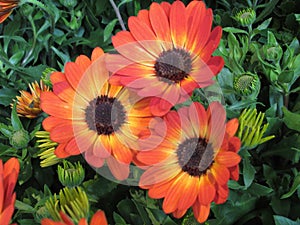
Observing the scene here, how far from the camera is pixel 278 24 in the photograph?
32.3 inches

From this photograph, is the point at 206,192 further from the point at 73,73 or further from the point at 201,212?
the point at 73,73

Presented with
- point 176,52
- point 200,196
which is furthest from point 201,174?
point 176,52

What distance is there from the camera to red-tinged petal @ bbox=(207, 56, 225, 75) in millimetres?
507

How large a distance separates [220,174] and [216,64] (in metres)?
0.10

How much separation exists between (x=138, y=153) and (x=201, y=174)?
0.19 feet

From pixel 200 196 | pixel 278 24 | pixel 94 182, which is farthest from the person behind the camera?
pixel 278 24

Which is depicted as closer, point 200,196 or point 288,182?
point 200,196

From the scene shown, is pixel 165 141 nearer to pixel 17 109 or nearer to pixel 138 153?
pixel 138 153

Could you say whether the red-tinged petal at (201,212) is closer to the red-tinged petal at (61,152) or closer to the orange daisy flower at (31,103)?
the red-tinged petal at (61,152)

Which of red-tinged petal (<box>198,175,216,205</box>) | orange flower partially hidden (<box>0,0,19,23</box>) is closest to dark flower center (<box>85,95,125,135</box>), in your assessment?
red-tinged petal (<box>198,175,216,205</box>)

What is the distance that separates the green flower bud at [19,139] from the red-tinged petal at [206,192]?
0.23m

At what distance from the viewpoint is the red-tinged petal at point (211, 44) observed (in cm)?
53

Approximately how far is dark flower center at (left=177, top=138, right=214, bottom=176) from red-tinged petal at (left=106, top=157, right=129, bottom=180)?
2.0 inches

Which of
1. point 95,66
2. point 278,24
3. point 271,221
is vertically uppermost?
point 95,66
